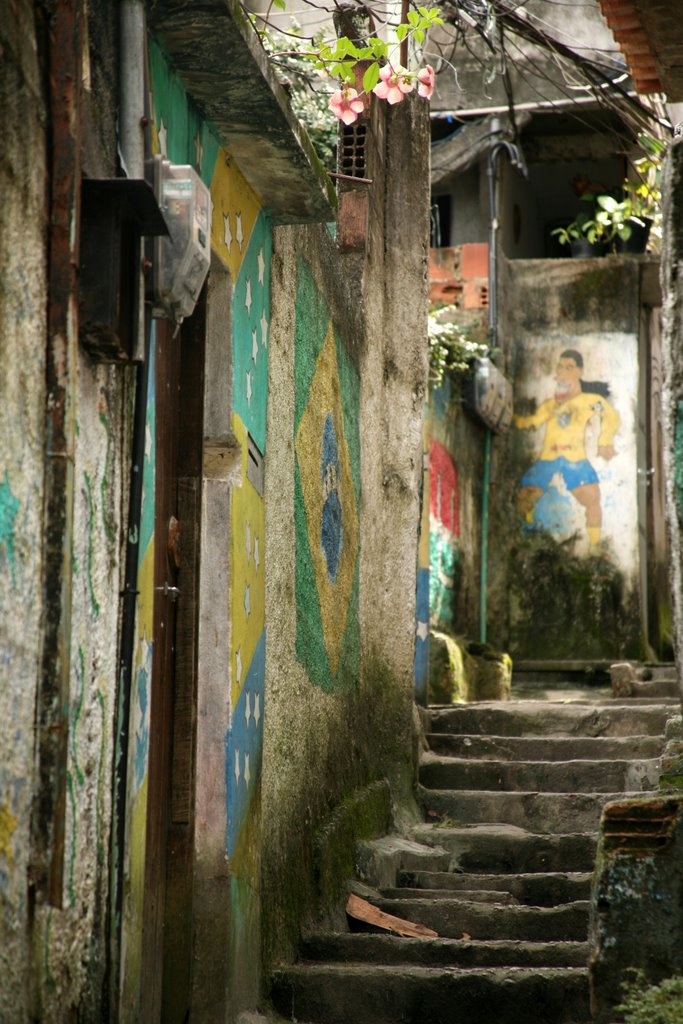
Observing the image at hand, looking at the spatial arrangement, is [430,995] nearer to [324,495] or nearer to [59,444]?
[324,495]

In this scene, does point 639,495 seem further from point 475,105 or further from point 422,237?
point 422,237

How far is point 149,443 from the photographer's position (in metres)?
4.38

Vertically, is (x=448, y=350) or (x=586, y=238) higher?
(x=586, y=238)

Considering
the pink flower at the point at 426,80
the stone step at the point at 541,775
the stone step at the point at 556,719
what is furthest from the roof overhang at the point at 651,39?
the stone step at the point at 556,719

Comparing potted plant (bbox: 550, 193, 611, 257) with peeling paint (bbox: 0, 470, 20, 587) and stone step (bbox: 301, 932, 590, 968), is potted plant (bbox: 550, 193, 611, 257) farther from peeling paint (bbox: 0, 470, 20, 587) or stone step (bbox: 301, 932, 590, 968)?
peeling paint (bbox: 0, 470, 20, 587)

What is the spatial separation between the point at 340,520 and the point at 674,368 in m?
3.68

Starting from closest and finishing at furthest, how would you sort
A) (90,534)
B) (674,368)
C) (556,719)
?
(90,534)
(674,368)
(556,719)

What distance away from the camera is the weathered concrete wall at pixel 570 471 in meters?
14.8

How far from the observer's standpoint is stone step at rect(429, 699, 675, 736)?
31.2 ft

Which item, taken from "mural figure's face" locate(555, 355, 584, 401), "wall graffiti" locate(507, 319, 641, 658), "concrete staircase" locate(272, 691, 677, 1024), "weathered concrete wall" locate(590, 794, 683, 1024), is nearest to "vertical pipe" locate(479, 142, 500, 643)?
"wall graffiti" locate(507, 319, 641, 658)

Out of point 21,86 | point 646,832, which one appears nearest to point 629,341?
point 646,832

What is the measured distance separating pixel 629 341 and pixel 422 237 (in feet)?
19.9

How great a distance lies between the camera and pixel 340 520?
788cm

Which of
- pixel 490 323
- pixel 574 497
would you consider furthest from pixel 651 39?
pixel 574 497
